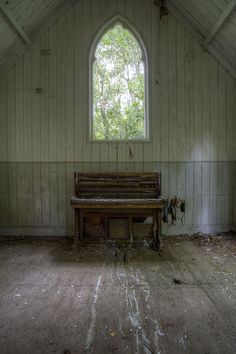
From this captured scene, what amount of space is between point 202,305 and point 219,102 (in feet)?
11.8

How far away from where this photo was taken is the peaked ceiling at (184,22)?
3820 millimetres

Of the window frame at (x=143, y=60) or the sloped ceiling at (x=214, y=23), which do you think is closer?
the sloped ceiling at (x=214, y=23)

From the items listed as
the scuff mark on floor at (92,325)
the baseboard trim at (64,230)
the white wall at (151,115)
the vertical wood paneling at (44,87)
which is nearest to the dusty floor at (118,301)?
the scuff mark on floor at (92,325)

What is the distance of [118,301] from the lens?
99.7 inches

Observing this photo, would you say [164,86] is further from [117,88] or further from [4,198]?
[4,198]

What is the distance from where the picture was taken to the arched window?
4953 millimetres

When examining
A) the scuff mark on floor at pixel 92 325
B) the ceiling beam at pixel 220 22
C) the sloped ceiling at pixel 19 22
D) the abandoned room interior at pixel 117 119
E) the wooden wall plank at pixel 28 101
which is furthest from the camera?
the wooden wall plank at pixel 28 101

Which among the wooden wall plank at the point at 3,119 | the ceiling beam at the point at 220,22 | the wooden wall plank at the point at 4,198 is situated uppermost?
the ceiling beam at the point at 220,22

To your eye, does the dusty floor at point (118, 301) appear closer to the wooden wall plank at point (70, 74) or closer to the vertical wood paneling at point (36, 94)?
the vertical wood paneling at point (36, 94)

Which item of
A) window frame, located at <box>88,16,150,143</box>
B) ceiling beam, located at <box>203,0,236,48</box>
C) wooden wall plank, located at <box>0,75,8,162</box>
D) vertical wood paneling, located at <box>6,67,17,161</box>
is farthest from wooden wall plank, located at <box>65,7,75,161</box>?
ceiling beam, located at <box>203,0,236,48</box>

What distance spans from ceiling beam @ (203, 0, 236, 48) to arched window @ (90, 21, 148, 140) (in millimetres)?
1134

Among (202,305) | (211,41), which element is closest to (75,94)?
(211,41)

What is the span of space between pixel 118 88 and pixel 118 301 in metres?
3.68

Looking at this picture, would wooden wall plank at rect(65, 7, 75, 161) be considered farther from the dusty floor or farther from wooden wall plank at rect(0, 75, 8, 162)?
the dusty floor
